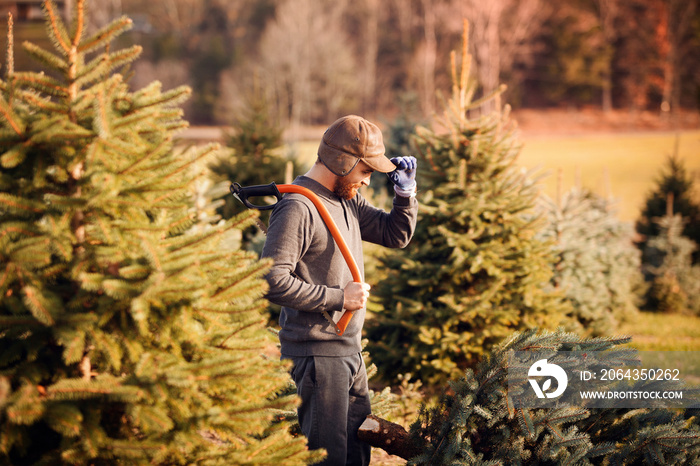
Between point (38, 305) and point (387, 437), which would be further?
point (387, 437)

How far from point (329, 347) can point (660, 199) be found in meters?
14.3

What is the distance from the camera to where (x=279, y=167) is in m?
9.88

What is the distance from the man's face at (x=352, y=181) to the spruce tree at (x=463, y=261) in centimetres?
251

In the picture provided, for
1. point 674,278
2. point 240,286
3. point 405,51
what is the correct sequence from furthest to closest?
1. point 405,51
2. point 674,278
3. point 240,286

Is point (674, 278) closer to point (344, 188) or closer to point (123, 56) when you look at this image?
point (344, 188)

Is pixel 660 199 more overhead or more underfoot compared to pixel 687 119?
more underfoot

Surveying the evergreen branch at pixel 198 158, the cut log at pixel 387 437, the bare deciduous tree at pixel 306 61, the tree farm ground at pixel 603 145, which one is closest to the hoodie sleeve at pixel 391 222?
the cut log at pixel 387 437

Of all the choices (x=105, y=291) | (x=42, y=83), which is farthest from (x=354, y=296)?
(x=42, y=83)

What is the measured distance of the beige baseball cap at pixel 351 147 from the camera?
9.74 feet

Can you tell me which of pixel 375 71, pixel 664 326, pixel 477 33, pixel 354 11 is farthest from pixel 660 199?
pixel 354 11

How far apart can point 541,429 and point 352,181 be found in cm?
172

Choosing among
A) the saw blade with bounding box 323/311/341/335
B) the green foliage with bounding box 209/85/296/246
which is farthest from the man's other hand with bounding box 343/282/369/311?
the green foliage with bounding box 209/85/296/246

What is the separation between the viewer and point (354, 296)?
2.89 metres

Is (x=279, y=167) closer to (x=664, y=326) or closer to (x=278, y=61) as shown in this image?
(x=664, y=326)
